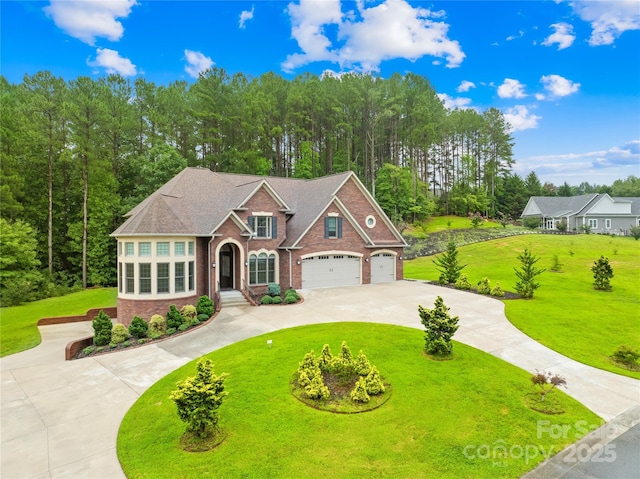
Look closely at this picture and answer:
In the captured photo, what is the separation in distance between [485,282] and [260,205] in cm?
1572

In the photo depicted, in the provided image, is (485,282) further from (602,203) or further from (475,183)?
(475,183)

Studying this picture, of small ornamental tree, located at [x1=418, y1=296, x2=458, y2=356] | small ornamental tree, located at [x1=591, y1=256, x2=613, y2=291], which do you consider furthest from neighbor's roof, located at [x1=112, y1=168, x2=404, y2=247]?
small ornamental tree, located at [x1=591, y1=256, x2=613, y2=291]

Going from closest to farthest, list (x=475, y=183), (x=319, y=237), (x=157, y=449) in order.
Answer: (x=157, y=449) < (x=319, y=237) < (x=475, y=183)

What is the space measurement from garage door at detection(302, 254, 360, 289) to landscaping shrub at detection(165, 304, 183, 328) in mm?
9506

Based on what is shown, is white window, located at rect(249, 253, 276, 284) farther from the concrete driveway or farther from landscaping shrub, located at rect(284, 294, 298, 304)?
the concrete driveway

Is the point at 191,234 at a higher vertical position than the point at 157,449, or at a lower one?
higher

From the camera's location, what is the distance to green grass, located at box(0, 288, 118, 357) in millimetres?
16641

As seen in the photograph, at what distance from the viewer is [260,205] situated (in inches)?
915

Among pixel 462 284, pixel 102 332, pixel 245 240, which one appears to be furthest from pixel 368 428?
pixel 462 284

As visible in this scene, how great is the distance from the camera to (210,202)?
77.5ft

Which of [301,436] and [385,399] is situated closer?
[301,436]

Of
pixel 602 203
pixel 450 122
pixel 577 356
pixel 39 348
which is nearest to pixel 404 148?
pixel 450 122

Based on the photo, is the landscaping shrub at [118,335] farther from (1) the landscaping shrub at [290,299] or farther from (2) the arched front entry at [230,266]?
(1) the landscaping shrub at [290,299]

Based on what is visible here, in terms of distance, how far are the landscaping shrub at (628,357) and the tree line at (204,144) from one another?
117 ft
